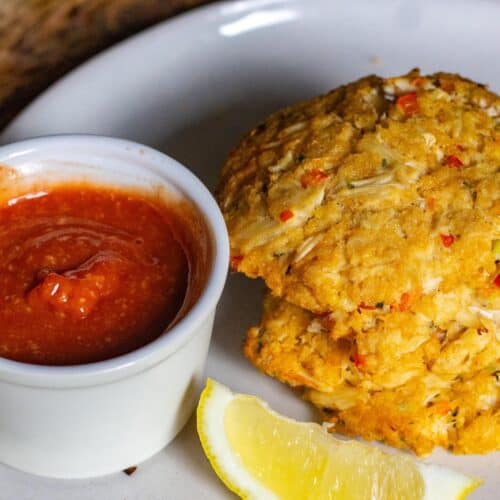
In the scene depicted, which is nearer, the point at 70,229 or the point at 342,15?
the point at 70,229

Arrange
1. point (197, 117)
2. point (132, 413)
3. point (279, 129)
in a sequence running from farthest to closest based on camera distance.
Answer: point (197, 117)
point (279, 129)
point (132, 413)

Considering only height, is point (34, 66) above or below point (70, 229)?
below

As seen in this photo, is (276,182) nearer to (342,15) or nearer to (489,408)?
(489,408)

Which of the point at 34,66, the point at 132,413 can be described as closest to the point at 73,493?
the point at 132,413

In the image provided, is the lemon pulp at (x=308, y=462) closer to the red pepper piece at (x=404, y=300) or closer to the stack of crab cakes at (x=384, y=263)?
the stack of crab cakes at (x=384, y=263)

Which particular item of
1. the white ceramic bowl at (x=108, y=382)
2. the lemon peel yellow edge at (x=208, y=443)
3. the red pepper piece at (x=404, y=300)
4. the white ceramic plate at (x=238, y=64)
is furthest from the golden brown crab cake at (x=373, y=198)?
the white ceramic plate at (x=238, y=64)

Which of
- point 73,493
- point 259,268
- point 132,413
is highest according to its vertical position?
point 259,268

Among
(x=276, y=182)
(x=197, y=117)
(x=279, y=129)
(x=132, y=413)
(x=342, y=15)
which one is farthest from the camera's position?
(x=342, y=15)
